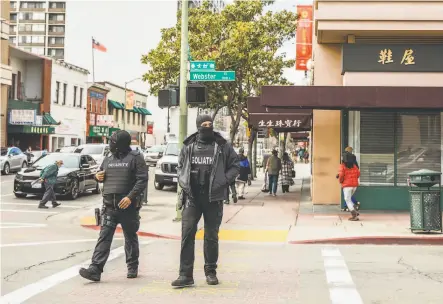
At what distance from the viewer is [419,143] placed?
53.1 ft

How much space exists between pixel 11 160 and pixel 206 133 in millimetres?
27788

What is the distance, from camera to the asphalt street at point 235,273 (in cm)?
649

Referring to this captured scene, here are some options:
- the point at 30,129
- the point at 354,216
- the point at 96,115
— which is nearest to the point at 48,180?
the point at 354,216

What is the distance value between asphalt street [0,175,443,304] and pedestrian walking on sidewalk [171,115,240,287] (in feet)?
1.07

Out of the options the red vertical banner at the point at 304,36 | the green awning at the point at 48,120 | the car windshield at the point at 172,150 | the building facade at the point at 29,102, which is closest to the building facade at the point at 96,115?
the building facade at the point at 29,102

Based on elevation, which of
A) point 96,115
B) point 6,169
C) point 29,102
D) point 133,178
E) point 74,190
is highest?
point 29,102

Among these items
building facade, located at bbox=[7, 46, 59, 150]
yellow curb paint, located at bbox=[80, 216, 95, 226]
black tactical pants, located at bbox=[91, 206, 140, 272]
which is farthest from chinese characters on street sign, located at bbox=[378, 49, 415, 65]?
building facade, located at bbox=[7, 46, 59, 150]

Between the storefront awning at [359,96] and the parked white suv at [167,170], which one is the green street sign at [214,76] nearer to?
the storefront awning at [359,96]

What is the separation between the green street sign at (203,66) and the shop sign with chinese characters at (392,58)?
4525 mm

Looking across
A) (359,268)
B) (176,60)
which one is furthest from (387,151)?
(176,60)

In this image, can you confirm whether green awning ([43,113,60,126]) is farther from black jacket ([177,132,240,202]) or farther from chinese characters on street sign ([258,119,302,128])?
black jacket ([177,132,240,202])

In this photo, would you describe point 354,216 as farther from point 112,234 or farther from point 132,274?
point 112,234

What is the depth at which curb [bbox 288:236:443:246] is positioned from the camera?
11.1m

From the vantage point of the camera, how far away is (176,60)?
27625mm
